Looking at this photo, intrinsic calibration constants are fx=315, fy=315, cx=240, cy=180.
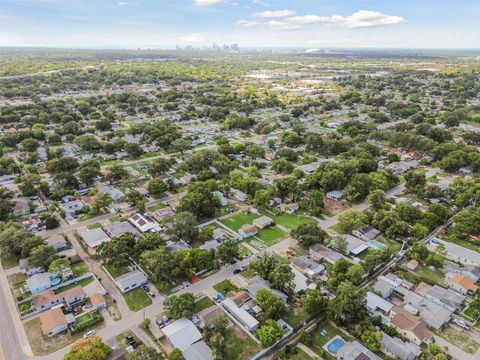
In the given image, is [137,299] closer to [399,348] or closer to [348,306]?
[348,306]

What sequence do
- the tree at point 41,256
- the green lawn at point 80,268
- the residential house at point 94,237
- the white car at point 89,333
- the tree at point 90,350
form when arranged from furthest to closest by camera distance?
the residential house at point 94,237
the green lawn at point 80,268
the tree at point 41,256
the white car at point 89,333
the tree at point 90,350

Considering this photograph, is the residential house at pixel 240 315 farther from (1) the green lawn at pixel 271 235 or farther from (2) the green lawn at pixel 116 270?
(2) the green lawn at pixel 116 270

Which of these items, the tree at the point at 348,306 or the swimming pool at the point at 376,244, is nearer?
the tree at the point at 348,306

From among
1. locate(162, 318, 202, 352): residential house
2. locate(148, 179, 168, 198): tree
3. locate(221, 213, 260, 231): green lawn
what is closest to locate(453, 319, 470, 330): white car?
locate(162, 318, 202, 352): residential house

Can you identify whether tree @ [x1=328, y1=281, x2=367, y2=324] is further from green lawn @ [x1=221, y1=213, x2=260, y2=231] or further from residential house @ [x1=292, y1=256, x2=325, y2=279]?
green lawn @ [x1=221, y1=213, x2=260, y2=231]

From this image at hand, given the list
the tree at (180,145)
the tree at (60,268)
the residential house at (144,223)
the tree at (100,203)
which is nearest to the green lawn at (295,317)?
the residential house at (144,223)

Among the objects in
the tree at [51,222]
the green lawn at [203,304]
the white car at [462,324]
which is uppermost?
the tree at [51,222]

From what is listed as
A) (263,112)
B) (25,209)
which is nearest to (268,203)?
(25,209)

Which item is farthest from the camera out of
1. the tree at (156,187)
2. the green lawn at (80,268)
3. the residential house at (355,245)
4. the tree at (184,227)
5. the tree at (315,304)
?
the tree at (156,187)
